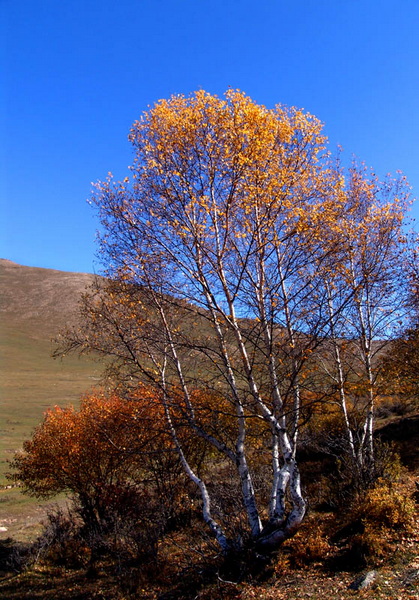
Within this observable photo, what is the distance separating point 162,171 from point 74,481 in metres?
14.1

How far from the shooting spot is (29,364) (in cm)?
8756

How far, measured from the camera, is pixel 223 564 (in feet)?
28.0

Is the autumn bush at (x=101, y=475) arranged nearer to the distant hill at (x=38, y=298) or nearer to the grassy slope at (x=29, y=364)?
the grassy slope at (x=29, y=364)

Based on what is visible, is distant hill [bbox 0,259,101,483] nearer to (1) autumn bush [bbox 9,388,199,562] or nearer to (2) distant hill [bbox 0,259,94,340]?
(2) distant hill [bbox 0,259,94,340]

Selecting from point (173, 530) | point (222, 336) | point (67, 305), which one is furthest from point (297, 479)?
point (67, 305)

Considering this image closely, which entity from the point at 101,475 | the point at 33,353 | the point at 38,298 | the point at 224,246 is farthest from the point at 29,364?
the point at 224,246

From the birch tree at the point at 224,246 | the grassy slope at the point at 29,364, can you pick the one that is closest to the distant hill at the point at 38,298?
the grassy slope at the point at 29,364

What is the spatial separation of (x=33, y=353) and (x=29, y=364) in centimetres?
888

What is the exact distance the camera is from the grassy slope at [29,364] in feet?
87.4

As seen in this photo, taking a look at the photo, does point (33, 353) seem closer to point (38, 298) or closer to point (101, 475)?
point (38, 298)

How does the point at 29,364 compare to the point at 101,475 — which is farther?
the point at 29,364

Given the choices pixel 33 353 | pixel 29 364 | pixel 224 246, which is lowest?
pixel 29 364

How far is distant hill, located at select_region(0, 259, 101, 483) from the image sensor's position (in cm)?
5072

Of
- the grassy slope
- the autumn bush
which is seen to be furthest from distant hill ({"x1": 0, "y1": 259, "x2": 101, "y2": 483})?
the autumn bush
